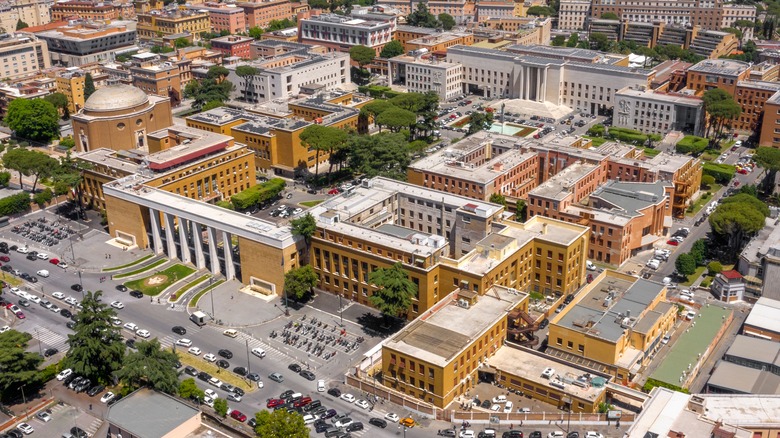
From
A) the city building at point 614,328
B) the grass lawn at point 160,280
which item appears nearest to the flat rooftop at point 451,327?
the city building at point 614,328

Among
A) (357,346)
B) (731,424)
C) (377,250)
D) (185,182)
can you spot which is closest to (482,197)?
(377,250)

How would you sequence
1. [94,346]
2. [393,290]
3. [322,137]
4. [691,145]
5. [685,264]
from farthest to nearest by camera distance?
[691,145] < [322,137] < [685,264] < [393,290] < [94,346]

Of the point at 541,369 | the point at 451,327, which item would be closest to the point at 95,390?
the point at 451,327

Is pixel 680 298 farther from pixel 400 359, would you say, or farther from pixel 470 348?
pixel 400 359

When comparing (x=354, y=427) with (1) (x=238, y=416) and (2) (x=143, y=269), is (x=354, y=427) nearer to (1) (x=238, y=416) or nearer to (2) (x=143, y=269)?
(1) (x=238, y=416)

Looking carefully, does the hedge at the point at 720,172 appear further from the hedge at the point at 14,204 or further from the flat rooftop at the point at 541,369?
the hedge at the point at 14,204

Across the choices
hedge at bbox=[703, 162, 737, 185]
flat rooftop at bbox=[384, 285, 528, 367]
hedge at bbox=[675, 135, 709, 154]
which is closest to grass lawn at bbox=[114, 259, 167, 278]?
flat rooftop at bbox=[384, 285, 528, 367]
